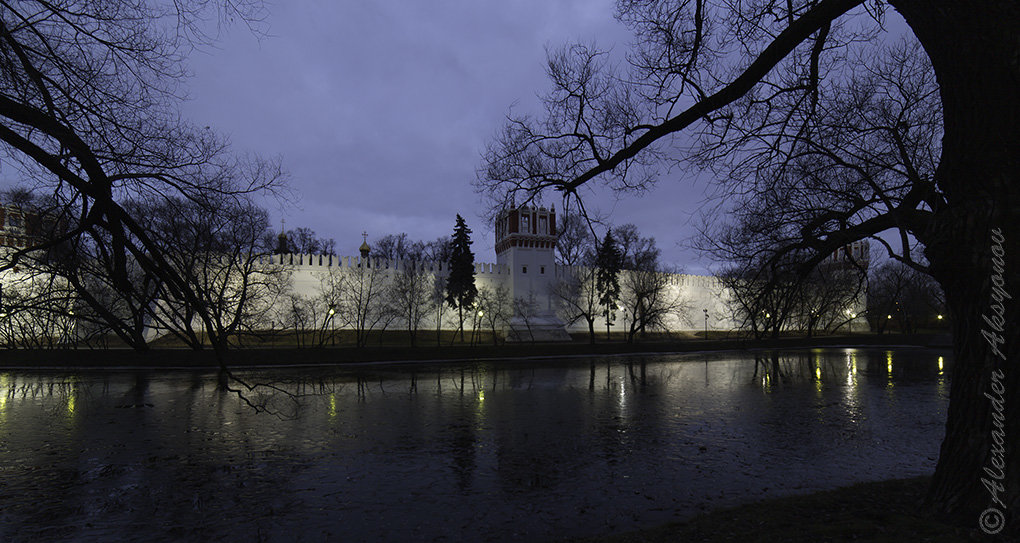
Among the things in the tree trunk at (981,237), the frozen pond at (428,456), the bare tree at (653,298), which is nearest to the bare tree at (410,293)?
the bare tree at (653,298)

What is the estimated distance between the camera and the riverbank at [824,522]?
12.1ft

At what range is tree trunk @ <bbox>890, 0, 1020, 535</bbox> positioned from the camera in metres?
3.47

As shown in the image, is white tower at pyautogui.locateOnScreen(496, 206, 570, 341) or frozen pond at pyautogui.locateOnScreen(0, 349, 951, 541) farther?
white tower at pyautogui.locateOnScreen(496, 206, 570, 341)

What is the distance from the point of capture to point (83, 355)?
66.5 ft

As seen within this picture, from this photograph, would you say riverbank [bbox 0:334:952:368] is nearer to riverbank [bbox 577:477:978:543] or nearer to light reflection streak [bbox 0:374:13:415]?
light reflection streak [bbox 0:374:13:415]

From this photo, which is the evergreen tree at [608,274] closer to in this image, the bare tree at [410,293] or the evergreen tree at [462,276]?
the evergreen tree at [462,276]

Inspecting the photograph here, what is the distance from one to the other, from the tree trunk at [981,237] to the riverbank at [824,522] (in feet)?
1.03

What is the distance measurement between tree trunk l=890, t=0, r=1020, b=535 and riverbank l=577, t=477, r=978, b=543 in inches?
12.4

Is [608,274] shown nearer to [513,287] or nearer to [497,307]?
[513,287]

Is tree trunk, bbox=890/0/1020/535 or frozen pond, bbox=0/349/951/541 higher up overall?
tree trunk, bbox=890/0/1020/535

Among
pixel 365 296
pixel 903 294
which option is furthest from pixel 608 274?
pixel 903 294

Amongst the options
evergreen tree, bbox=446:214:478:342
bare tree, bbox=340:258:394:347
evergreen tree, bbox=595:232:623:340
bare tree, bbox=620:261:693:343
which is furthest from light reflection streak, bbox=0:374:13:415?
evergreen tree, bbox=595:232:623:340

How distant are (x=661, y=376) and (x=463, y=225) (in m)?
24.9

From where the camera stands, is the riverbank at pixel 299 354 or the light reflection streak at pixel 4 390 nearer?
the light reflection streak at pixel 4 390
